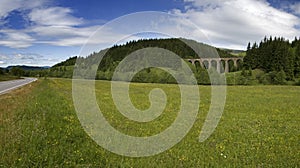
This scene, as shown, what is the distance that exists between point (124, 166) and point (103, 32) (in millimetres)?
4456

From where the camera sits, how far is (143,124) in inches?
568

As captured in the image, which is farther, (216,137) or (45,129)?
(216,137)

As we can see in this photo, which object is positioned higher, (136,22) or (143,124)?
(136,22)

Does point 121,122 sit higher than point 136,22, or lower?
lower

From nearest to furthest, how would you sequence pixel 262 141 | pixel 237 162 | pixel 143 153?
pixel 237 162 < pixel 143 153 < pixel 262 141

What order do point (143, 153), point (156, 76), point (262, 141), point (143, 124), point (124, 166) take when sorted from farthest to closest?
point (156, 76), point (143, 124), point (262, 141), point (143, 153), point (124, 166)

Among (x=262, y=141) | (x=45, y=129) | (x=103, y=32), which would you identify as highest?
(x=103, y=32)

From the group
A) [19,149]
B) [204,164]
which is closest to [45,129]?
[19,149]

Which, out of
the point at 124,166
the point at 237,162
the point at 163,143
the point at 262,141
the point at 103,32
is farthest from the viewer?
the point at 262,141

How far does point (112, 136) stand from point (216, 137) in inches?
167

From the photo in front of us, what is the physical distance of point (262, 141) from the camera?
1138 centimetres

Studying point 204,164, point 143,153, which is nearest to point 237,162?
point 204,164

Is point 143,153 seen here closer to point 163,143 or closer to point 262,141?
point 163,143

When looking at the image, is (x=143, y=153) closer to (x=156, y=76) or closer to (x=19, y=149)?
(x=19, y=149)
